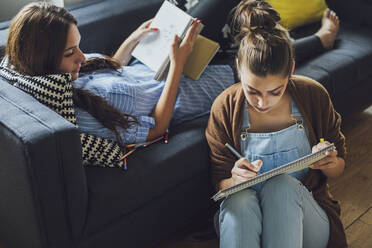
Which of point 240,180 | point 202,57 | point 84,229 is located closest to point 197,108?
point 202,57

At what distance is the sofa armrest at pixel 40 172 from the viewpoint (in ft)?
4.12

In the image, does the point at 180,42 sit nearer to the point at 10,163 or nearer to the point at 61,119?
the point at 61,119

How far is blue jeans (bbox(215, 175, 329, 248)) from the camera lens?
136 centimetres

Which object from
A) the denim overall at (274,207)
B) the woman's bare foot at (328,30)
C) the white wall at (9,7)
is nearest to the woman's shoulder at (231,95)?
the denim overall at (274,207)

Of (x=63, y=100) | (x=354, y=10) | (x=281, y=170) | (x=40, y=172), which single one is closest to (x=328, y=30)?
(x=354, y=10)

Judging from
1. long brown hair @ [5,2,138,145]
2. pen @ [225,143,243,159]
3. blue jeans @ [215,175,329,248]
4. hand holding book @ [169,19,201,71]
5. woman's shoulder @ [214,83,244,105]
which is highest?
long brown hair @ [5,2,138,145]

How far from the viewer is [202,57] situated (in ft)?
6.08

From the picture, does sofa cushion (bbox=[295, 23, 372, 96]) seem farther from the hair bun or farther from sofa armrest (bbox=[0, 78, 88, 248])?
sofa armrest (bbox=[0, 78, 88, 248])

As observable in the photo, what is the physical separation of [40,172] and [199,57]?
801 millimetres

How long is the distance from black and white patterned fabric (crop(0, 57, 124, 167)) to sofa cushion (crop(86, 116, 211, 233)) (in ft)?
0.12

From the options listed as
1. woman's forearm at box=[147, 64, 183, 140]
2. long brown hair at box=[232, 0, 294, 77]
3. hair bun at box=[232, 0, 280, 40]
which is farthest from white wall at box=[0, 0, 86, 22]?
long brown hair at box=[232, 0, 294, 77]

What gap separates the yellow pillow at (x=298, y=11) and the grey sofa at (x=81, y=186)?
905 millimetres

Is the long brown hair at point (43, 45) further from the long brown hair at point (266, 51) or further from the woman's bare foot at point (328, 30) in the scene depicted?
the woman's bare foot at point (328, 30)

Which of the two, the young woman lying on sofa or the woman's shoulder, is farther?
the woman's shoulder
